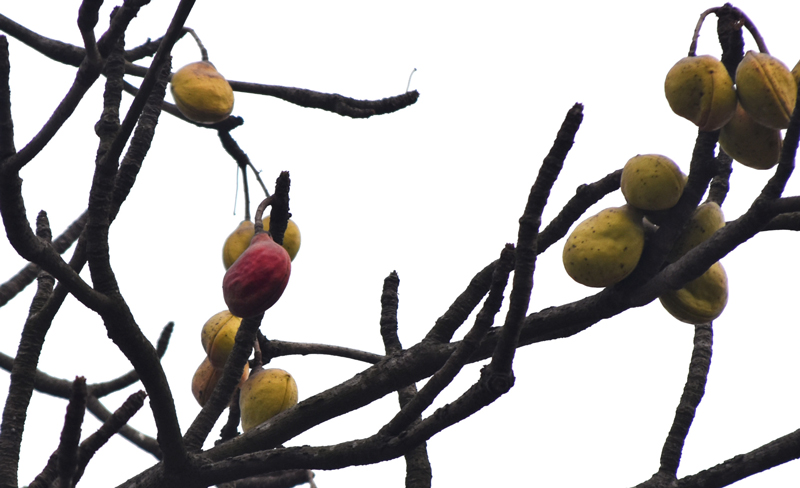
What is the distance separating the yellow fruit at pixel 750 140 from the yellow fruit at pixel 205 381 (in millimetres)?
2142

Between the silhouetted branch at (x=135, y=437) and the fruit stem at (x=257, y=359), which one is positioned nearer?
the fruit stem at (x=257, y=359)

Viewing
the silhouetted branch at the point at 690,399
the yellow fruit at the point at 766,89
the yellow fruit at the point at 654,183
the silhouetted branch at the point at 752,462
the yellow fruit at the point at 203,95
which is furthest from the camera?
the yellow fruit at the point at 203,95

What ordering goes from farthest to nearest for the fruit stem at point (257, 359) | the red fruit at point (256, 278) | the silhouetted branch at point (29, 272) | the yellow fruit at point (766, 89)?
the silhouetted branch at point (29, 272) → the fruit stem at point (257, 359) → the red fruit at point (256, 278) → the yellow fruit at point (766, 89)

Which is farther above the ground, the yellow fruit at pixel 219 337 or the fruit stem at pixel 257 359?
the yellow fruit at pixel 219 337

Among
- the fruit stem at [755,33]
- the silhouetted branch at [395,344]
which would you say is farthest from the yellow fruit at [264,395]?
the fruit stem at [755,33]

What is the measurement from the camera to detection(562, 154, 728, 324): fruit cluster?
2.23m

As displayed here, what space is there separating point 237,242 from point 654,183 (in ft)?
6.84

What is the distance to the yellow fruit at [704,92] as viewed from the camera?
223 centimetres

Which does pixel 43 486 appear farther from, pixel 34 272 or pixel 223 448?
pixel 34 272

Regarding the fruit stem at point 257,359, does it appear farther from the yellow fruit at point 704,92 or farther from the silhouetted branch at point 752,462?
the yellow fruit at point 704,92

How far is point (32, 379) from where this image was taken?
102 inches

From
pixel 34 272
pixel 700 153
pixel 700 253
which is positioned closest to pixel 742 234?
pixel 700 253

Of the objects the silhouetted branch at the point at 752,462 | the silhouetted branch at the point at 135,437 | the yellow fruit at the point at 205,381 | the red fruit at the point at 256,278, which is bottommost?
the silhouetted branch at the point at 752,462

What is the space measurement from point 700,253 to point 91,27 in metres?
1.71
